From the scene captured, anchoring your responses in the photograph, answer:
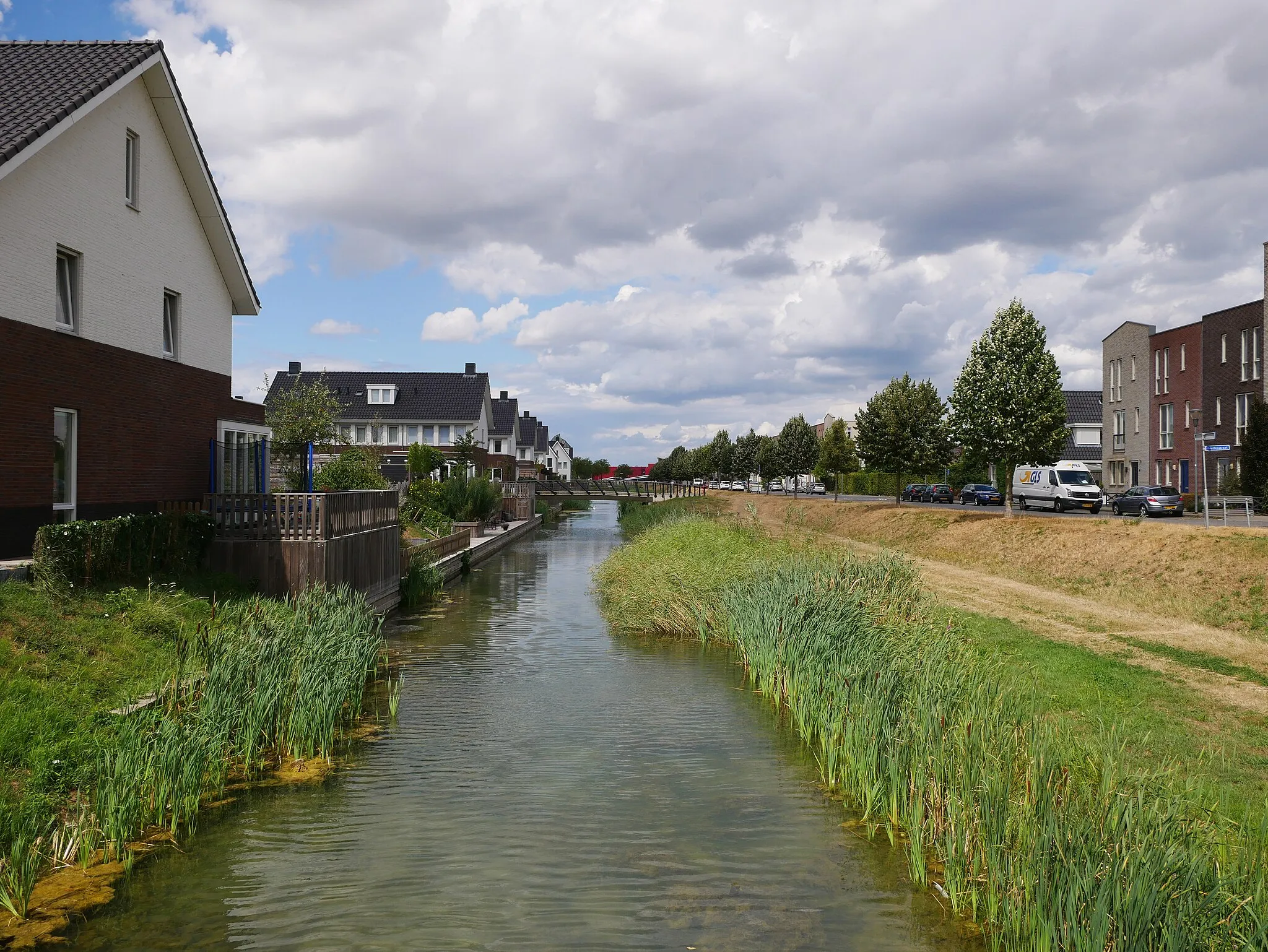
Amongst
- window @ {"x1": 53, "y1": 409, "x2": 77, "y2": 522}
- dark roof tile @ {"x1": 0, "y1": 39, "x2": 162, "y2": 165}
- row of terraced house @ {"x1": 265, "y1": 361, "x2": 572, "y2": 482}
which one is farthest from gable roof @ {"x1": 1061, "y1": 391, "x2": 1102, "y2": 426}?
window @ {"x1": 53, "y1": 409, "x2": 77, "y2": 522}

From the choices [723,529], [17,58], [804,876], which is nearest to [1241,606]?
[723,529]

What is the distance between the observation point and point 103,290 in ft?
51.5

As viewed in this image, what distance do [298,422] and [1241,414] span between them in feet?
138

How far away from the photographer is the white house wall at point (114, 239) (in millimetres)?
13641

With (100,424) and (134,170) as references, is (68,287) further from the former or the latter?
(134,170)

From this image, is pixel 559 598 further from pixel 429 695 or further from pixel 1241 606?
pixel 1241 606

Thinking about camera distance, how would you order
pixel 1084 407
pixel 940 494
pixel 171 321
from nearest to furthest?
pixel 171 321
pixel 940 494
pixel 1084 407

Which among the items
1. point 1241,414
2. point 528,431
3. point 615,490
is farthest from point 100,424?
point 528,431

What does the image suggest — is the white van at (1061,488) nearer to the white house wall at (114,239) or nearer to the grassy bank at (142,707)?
the white house wall at (114,239)

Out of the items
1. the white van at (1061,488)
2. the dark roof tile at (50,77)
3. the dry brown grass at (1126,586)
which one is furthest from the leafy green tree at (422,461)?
the dark roof tile at (50,77)

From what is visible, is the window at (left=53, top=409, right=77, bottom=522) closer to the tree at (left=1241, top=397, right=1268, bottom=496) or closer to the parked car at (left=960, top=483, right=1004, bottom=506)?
the tree at (left=1241, top=397, right=1268, bottom=496)

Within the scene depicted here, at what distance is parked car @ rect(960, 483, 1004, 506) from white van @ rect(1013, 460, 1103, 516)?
478 cm

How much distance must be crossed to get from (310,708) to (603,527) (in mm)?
47726

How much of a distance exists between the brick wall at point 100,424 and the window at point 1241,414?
42449 mm
